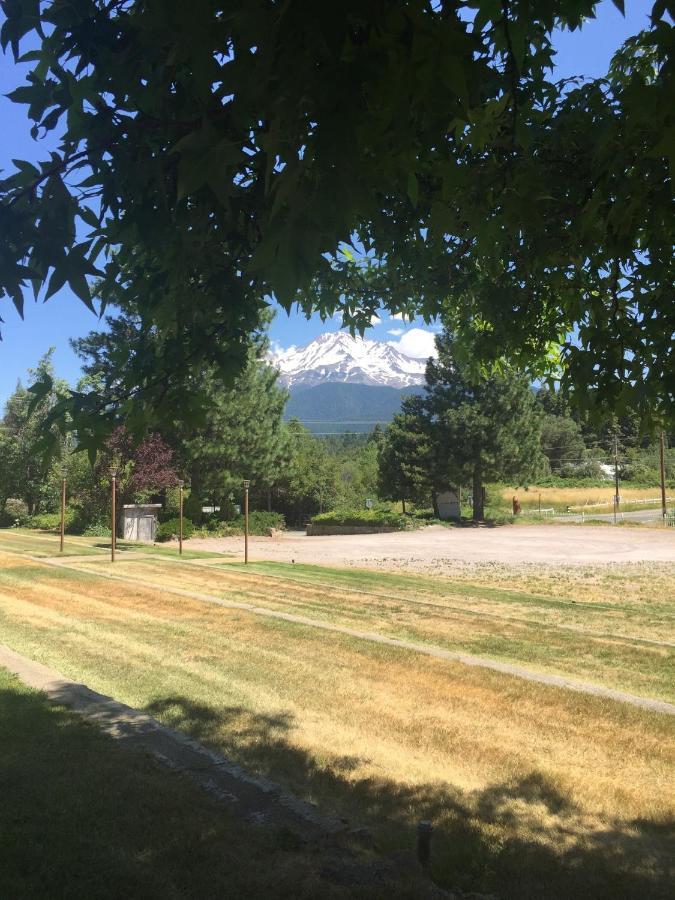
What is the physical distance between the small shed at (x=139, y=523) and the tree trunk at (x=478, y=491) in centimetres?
1886

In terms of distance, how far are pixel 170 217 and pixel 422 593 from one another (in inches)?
444

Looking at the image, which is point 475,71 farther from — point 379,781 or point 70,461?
point 70,461

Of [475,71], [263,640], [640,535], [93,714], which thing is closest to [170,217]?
[475,71]

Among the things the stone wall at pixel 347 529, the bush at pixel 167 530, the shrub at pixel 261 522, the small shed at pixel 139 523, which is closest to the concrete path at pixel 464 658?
the small shed at pixel 139 523

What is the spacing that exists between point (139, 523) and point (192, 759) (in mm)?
27748

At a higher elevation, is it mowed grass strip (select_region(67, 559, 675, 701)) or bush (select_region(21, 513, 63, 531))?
bush (select_region(21, 513, 63, 531))

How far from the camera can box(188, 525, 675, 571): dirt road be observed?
22.0m

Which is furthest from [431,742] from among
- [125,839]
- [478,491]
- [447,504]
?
[447,504]

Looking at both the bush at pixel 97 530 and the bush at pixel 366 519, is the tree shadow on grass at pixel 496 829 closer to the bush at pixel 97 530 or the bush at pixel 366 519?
the bush at pixel 97 530

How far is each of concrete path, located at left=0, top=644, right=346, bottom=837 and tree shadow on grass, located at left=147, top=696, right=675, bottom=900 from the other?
0.86 ft

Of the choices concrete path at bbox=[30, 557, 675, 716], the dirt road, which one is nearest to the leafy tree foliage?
the dirt road

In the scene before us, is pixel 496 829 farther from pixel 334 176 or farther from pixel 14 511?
pixel 14 511

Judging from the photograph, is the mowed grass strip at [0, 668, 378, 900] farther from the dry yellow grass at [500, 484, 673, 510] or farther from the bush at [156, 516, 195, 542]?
the dry yellow grass at [500, 484, 673, 510]

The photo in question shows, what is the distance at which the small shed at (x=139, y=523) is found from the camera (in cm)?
3078
